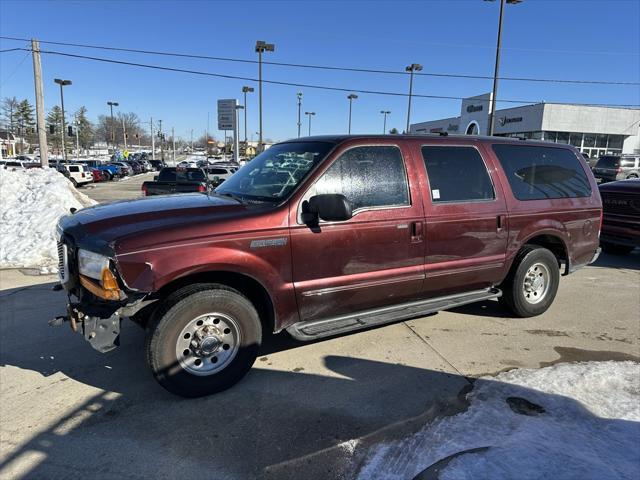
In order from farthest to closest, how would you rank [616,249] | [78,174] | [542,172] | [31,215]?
1. [78,174]
2. [616,249]
3. [31,215]
4. [542,172]

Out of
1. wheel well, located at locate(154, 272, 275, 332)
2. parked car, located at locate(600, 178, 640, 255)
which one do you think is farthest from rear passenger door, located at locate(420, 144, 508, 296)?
parked car, located at locate(600, 178, 640, 255)

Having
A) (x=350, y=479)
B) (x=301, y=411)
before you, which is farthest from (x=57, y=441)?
(x=350, y=479)

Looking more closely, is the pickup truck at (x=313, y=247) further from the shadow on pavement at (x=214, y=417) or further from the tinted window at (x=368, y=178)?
the shadow on pavement at (x=214, y=417)

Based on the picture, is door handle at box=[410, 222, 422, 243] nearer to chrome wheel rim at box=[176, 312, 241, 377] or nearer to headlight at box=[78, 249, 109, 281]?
chrome wheel rim at box=[176, 312, 241, 377]

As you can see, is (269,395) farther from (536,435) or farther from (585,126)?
(585,126)

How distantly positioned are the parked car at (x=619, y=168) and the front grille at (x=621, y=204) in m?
21.3

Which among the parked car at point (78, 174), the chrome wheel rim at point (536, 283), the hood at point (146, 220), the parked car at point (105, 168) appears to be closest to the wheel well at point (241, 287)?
the hood at point (146, 220)

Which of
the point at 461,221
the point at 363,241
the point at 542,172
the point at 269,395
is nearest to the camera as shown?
the point at 269,395

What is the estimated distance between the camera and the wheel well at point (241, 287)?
329 cm

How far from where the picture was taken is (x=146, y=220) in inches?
128

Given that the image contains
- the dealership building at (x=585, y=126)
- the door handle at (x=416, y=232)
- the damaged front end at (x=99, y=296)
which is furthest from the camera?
the dealership building at (x=585, y=126)

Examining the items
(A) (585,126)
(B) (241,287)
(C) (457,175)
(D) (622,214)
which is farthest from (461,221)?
(A) (585,126)

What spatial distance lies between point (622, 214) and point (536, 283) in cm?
435

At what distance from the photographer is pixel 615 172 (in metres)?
26.2
